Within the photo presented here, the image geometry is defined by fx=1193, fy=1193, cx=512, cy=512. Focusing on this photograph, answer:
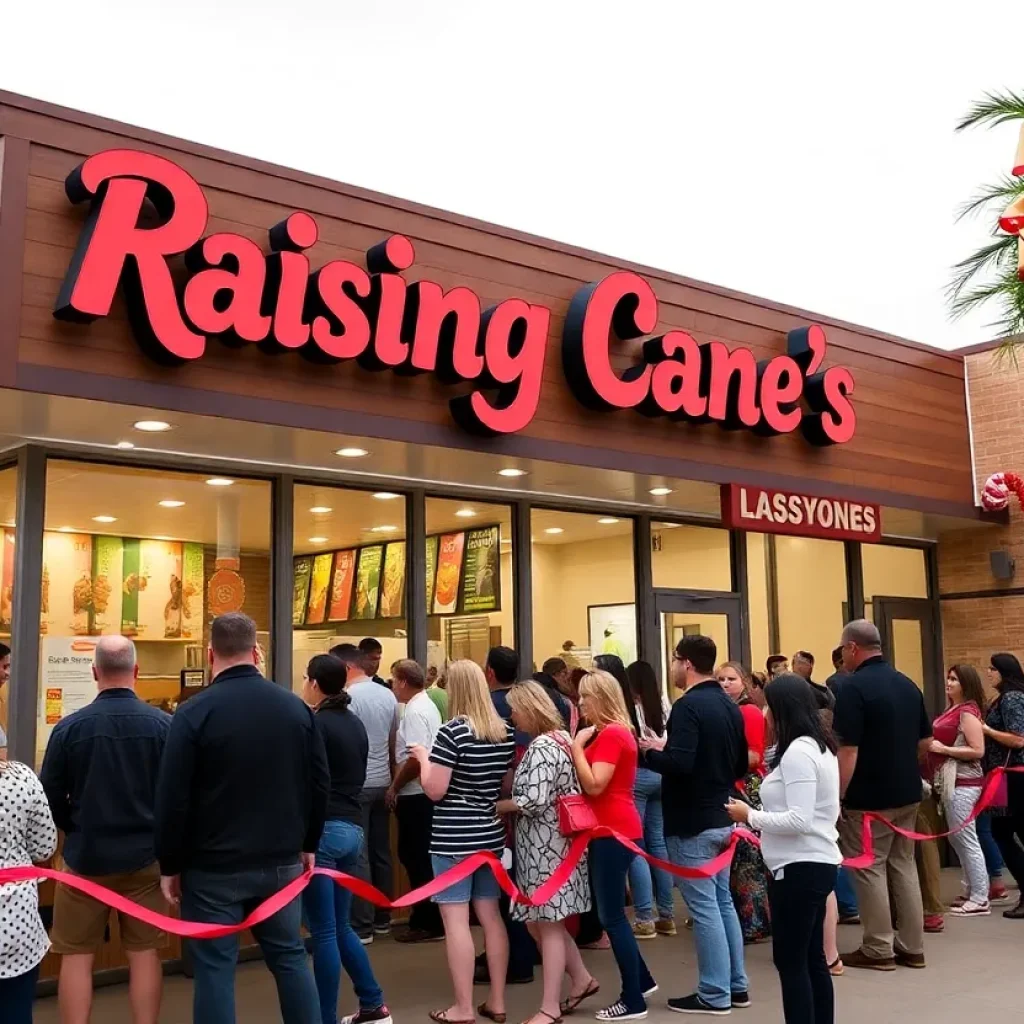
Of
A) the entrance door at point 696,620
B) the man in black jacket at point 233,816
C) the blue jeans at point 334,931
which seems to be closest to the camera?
the man in black jacket at point 233,816

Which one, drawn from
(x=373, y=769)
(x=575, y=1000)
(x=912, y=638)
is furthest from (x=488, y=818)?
(x=912, y=638)

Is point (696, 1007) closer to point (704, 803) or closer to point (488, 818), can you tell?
point (704, 803)

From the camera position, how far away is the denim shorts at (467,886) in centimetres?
614

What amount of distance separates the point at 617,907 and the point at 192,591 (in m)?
4.13

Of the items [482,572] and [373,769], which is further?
[482,572]

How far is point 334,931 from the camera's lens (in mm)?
5863

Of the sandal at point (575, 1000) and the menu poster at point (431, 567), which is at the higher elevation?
the menu poster at point (431, 567)

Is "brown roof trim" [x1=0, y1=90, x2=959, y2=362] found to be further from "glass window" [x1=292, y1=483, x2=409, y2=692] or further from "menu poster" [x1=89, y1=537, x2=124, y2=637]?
"menu poster" [x1=89, y1=537, x2=124, y2=637]

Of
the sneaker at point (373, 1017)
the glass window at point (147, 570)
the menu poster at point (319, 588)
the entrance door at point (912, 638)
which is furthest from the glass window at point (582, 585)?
the sneaker at point (373, 1017)

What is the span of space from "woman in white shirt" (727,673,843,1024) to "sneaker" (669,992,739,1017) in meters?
1.20

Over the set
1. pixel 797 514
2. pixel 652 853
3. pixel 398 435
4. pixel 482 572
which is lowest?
pixel 652 853

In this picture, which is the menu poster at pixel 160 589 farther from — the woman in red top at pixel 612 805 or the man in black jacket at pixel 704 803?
the man in black jacket at pixel 704 803

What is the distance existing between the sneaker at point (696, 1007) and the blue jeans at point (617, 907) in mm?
233

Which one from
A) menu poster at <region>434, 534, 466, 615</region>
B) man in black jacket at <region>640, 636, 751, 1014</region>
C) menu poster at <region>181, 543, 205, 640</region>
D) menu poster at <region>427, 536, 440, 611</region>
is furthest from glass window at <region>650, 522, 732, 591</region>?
man in black jacket at <region>640, 636, 751, 1014</region>
